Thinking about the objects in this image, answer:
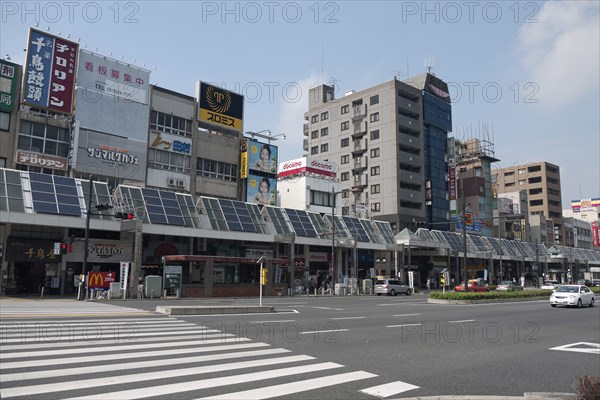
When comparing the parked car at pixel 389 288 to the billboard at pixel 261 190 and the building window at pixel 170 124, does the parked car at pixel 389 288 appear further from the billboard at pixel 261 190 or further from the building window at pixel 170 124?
the building window at pixel 170 124

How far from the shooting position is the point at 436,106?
8994cm

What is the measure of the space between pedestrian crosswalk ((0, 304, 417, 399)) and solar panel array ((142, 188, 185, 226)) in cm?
2496

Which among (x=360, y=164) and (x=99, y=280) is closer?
(x=99, y=280)

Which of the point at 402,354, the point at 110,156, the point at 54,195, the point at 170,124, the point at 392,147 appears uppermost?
the point at 392,147

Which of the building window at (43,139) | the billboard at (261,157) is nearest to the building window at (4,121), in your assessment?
the building window at (43,139)

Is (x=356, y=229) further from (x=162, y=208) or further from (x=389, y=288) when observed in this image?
(x=162, y=208)

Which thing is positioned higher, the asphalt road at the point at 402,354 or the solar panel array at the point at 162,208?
the solar panel array at the point at 162,208

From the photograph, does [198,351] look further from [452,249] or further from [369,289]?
[452,249]

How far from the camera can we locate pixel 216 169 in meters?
52.5

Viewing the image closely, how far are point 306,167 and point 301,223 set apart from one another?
1800 cm

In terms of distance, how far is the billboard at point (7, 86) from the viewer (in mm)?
37688

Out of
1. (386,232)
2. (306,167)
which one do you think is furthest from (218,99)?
(386,232)

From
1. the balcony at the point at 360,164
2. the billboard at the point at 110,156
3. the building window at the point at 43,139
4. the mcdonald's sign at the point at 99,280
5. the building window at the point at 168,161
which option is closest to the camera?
the mcdonald's sign at the point at 99,280

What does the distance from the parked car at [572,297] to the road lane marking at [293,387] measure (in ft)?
84.0
